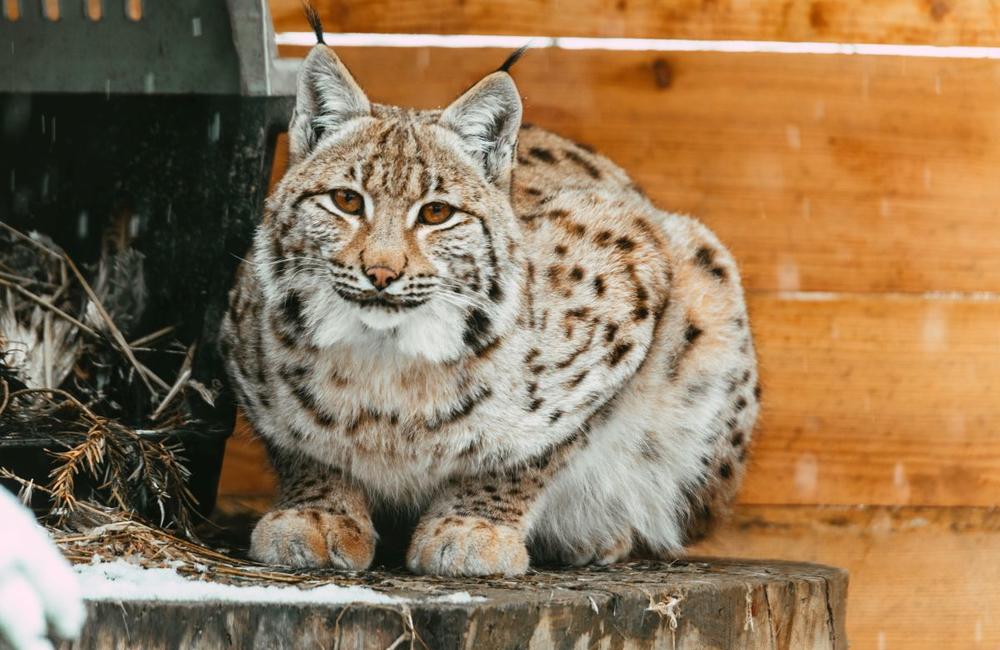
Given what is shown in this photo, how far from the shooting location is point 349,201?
2.51 meters

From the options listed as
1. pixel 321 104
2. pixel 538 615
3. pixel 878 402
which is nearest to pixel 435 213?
pixel 321 104

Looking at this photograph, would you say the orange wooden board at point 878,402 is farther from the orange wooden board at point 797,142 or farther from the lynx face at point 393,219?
the lynx face at point 393,219

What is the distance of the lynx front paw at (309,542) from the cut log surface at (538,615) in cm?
12

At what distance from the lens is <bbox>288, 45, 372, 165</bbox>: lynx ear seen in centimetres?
260

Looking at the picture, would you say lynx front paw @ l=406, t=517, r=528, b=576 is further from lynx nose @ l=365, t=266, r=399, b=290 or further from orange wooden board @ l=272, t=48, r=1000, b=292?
orange wooden board @ l=272, t=48, r=1000, b=292

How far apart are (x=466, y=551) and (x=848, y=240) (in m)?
1.65

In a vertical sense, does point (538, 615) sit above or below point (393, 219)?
below

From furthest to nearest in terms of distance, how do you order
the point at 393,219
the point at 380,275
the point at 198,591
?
1. the point at 393,219
2. the point at 380,275
3. the point at 198,591

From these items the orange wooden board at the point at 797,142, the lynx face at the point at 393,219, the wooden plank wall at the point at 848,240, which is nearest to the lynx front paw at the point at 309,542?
the lynx face at the point at 393,219

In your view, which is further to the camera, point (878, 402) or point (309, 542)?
point (878, 402)

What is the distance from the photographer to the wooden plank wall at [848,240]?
11.8 feet

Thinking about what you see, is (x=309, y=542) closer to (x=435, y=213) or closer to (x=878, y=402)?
(x=435, y=213)

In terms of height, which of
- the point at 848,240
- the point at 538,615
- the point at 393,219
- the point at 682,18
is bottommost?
the point at 538,615

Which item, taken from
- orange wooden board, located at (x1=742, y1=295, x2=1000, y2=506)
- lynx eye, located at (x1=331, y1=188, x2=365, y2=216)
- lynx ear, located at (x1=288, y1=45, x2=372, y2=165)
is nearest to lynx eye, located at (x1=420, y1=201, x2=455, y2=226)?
lynx eye, located at (x1=331, y1=188, x2=365, y2=216)
